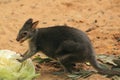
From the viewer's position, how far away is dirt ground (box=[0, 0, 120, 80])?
8.20 m

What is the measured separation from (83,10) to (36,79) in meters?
3.57

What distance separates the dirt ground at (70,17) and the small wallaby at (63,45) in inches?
33.8

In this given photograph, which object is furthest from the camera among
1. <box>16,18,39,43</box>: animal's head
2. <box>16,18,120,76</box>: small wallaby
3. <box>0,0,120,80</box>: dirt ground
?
<box>0,0,120,80</box>: dirt ground

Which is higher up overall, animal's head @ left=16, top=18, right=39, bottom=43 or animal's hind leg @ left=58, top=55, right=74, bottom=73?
animal's head @ left=16, top=18, right=39, bottom=43

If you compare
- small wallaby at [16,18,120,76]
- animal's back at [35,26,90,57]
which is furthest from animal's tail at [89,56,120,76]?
animal's back at [35,26,90,57]

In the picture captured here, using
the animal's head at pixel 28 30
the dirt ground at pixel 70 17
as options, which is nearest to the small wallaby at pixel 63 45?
the animal's head at pixel 28 30

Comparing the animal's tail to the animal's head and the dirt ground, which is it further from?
the animal's head

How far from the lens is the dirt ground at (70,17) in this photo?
820cm

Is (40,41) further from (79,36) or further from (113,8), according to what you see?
(113,8)

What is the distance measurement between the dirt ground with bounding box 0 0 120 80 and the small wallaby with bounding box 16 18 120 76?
86cm

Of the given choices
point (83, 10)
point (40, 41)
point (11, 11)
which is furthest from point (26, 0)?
point (40, 41)

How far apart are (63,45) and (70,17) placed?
292 cm

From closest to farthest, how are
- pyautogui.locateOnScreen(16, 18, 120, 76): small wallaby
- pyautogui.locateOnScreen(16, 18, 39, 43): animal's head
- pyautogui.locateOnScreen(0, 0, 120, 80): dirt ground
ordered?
1. pyautogui.locateOnScreen(16, 18, 120, 76): small wallaby
2. pyautogui.locateOnScreen(16, 18, 39, 43): animal's head
3. pyautogui.locateOnScreen(0, 0, 120, 80): dirt ground

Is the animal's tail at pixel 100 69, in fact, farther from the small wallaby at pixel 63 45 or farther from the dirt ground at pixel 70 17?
the dirt ground at pixel 70 17
